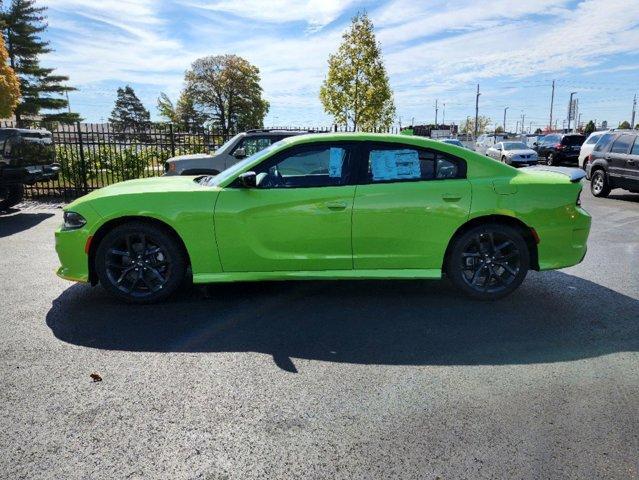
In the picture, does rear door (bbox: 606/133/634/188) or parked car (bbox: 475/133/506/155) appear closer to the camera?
rear door (bbox: 606/133/634/188)

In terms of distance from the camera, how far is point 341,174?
464 centimetres

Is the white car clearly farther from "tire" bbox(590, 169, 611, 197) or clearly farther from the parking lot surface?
the parking lot surface

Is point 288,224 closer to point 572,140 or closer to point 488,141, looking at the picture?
point 572,140

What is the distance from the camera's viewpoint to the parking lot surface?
2.46 meters

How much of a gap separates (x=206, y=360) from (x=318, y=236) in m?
1.58

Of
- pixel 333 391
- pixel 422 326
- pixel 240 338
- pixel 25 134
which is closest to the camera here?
pixel 333 391

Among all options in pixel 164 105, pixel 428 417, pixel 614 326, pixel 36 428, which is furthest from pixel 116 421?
pixel 164 105

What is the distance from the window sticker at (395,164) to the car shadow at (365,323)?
3.97 ft

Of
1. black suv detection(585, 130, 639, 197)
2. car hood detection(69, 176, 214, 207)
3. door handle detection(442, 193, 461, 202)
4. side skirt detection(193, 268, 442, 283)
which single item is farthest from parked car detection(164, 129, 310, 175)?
black suv detection(585, 130, 639, 197)

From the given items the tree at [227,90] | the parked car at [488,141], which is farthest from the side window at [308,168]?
the tree at [227,90]

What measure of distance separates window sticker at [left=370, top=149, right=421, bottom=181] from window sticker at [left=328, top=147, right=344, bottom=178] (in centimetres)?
30

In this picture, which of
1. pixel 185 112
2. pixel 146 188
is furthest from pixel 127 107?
pixel 146 188

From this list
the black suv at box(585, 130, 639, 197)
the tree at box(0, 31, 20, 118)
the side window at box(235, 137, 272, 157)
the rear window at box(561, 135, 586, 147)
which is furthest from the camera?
the rear window at box(561, 135, 586, 147)

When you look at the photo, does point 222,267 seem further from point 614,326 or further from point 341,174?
point 614,326
